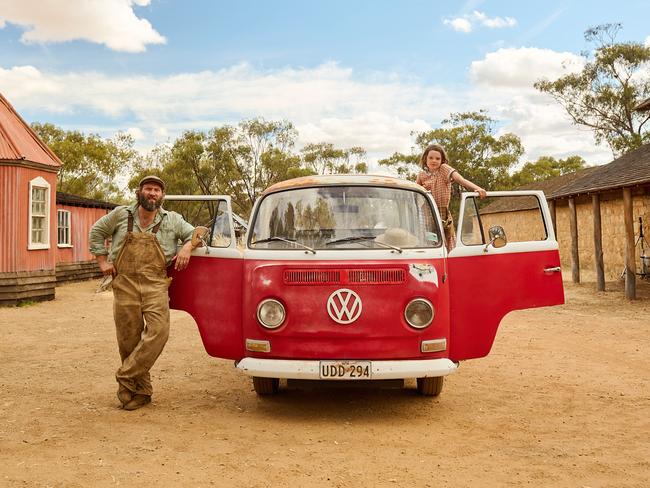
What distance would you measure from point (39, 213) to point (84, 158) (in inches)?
1176

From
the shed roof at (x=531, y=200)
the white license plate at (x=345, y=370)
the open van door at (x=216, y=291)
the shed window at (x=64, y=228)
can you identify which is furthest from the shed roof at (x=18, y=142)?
the shed roof at (x=531, y=200)

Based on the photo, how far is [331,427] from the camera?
4844mm

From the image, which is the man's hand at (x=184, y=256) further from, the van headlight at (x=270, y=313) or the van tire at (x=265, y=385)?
the van tire at (x=265, y=385)

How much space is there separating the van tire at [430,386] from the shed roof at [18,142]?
41.1 ft

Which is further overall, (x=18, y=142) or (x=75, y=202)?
(x=75, y=202)

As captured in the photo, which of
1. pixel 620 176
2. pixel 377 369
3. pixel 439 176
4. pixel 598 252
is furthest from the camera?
pixel 598 252

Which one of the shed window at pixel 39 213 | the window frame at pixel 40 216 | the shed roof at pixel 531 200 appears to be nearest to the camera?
the window frame at pixel 40 216

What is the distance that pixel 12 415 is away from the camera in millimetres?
5195

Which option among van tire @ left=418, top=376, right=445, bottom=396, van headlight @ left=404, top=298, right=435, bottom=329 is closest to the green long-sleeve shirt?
van headlight @ left=404, top=298, right=435, bottom=329

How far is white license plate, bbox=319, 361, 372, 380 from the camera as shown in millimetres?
4629

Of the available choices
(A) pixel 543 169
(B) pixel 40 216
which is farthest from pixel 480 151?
(B) pixel 40 216

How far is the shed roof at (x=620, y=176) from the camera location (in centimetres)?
1450

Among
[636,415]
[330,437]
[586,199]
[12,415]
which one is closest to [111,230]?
[12,415]

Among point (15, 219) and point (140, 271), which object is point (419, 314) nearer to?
point (140, 271)
